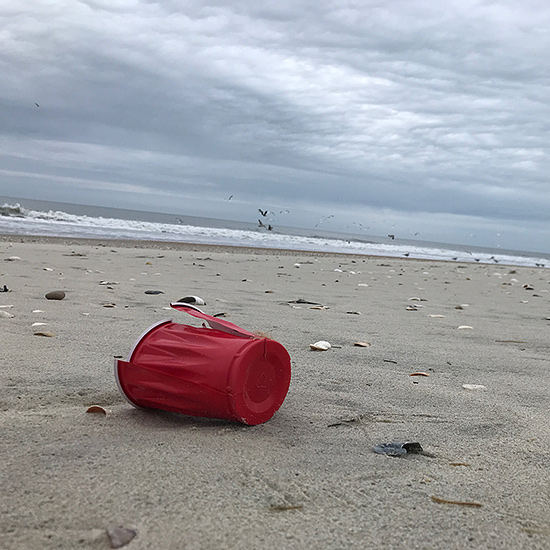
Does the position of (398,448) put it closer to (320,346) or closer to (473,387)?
(473,387)

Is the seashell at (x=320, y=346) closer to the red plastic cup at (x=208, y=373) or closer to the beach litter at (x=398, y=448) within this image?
the red plastic cup at (x=208, y=373)

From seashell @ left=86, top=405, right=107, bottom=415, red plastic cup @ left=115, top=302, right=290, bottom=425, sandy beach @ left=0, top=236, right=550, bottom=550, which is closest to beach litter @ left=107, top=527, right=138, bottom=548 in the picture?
sandy beach @ left=0, top=236, right=550, bottom=550

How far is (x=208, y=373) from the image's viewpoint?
1.62 meters

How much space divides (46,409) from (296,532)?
1.01 meters

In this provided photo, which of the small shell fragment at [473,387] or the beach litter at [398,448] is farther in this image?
the small shell fragment at [473,387]

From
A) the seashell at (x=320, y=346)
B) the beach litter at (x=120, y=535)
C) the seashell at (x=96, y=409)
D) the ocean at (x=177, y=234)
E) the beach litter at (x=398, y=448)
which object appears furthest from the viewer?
the ocean at (x=177, y=234)

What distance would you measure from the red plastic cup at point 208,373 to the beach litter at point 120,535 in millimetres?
565

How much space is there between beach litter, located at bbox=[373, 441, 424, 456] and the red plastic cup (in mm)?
362

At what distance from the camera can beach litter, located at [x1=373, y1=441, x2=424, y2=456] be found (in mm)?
1573

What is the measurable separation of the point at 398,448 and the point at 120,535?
847mm

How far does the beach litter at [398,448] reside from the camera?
157cm

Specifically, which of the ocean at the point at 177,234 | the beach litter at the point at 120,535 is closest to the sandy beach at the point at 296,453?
the beach litter at the point at 120,535

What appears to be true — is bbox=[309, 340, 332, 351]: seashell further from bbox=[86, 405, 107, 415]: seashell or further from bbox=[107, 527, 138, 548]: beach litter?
bbox=[107, 527, 138, 548]: beach litter

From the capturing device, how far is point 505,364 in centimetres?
288
